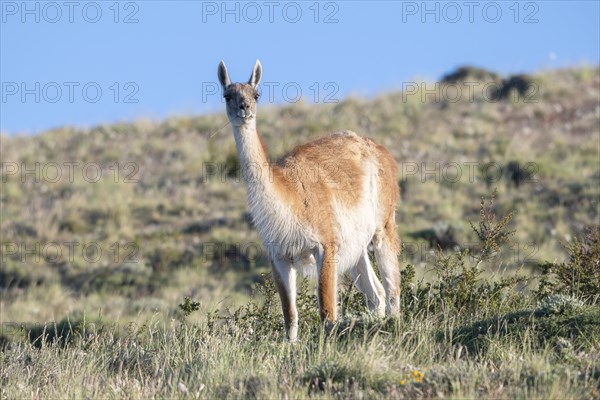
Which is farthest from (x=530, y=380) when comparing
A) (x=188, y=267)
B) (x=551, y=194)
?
(x=551, y=194)

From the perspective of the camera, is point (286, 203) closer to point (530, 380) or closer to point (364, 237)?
point (364, 237)

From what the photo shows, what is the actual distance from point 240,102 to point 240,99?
0.04 m

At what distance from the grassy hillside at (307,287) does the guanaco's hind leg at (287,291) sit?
0.72 ft

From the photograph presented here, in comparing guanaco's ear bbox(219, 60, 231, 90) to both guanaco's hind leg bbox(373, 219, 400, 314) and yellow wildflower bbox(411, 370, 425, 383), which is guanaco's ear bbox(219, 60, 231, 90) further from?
yellow wildflower bbox(411, 370, 425, 383)

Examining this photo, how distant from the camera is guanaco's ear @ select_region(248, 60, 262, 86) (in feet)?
31.1

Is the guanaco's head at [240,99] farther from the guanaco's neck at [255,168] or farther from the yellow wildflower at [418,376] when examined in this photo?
the yellow wildflower at [418,376]

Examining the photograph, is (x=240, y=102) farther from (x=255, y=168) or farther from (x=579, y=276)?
(x=579, y=276)

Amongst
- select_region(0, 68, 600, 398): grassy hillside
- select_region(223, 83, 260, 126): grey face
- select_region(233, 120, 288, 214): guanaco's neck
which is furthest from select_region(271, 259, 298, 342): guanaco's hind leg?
select_region(223, 83, 260, 126): grey face

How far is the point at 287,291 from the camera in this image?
9359 mm

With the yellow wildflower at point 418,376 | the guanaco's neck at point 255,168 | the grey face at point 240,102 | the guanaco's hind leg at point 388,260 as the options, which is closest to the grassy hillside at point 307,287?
the yellow wildflower at point 418,376

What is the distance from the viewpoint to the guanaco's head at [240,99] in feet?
29.3

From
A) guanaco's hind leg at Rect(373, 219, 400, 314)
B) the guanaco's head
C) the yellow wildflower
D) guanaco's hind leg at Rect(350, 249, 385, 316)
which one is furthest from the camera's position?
guanaco's hind leg at Rect(373, 219, 400, 314)

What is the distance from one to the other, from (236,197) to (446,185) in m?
5.62

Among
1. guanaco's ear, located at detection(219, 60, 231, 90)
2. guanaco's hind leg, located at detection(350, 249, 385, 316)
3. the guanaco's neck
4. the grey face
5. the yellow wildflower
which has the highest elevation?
guanaco's ear, located at detection(219, 60, 231, 90)
